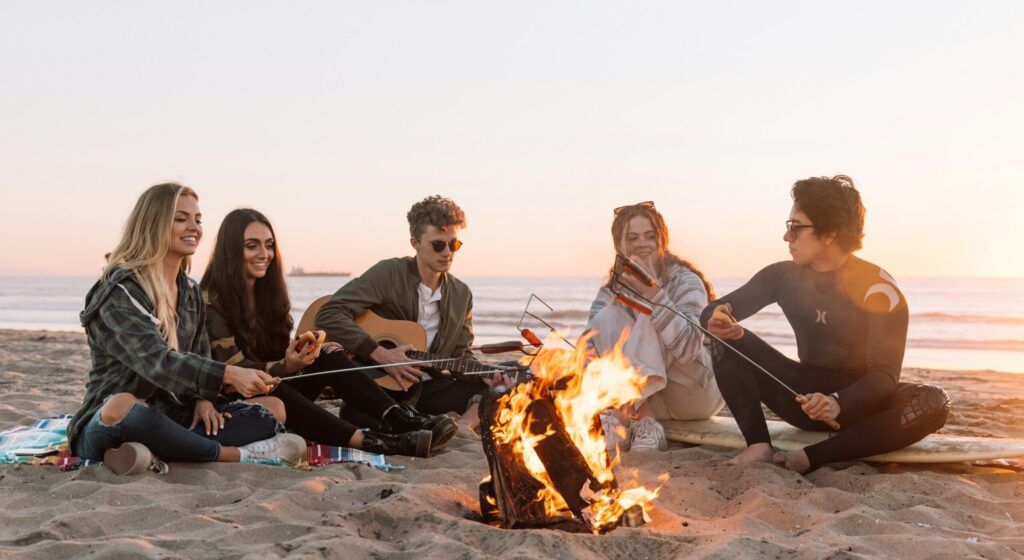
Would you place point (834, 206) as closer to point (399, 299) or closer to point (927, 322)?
point (399, 299)

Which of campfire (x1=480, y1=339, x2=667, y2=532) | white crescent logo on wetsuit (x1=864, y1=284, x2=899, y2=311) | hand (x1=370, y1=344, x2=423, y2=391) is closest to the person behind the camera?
campfire (x1=480, y1=339, x2=667, y2=532)

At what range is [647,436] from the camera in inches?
191

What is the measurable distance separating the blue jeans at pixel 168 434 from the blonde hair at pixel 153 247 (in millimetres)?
365

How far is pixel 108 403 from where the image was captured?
379cm

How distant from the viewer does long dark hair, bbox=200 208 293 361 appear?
471 cm

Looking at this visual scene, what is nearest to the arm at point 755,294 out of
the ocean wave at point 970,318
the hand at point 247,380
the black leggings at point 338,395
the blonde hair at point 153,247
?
the black leggings at point 338,395

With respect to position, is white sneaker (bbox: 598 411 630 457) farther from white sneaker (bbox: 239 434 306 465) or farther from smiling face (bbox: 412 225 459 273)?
white sneaker (bbox: 239 434 306 465)

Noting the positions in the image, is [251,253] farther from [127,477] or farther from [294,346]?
[127,477]

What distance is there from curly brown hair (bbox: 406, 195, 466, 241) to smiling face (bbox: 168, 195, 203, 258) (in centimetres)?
172

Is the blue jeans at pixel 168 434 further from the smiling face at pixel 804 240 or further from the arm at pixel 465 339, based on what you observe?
the smiling face at pixel 804 240

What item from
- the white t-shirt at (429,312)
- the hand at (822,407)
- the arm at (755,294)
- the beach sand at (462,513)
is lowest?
the beach sand at (462,513)


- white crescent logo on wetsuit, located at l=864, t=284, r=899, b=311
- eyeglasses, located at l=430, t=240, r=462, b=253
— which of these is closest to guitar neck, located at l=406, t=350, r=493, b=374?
eyeglasses, located at l=430, t=240, r=462, b=253

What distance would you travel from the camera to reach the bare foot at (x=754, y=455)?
434 cm

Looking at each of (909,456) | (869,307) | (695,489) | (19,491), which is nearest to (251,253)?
(19,491)
